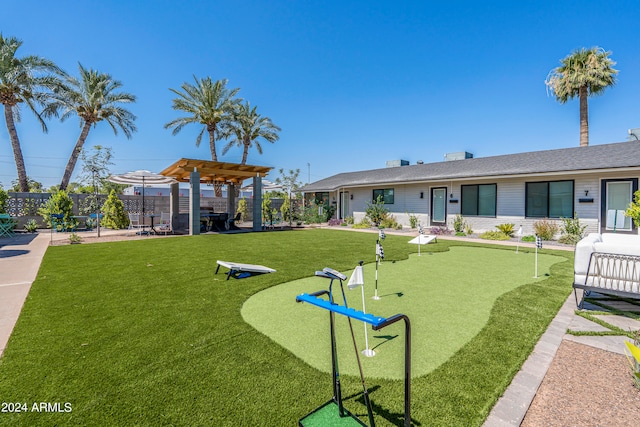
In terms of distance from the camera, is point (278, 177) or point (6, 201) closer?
point (6, 201)

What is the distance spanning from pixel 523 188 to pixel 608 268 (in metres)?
10.3

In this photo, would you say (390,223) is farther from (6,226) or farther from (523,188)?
(6,226)

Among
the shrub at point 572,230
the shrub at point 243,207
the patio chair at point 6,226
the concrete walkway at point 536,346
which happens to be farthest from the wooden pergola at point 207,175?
the shrub at point 572,230

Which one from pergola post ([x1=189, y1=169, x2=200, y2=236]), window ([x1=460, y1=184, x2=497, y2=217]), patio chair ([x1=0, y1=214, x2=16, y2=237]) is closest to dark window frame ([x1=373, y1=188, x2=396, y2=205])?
window ([x1=460, y1=184, x2=497, y2=217])

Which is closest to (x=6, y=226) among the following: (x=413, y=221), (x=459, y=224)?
(x=413, y=221)

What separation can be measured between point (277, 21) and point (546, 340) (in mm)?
14533

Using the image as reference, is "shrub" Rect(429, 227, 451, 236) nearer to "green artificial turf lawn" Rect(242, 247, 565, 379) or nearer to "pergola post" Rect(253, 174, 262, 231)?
"green artificial turf lawn" Rect(242, 247, 565, 379)

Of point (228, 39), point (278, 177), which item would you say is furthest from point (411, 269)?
point (278, 177)

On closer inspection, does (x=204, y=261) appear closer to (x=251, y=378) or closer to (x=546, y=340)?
(x=251, y=378)

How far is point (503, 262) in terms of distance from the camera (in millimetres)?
8023

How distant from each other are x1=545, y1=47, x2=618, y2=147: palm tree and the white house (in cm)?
773

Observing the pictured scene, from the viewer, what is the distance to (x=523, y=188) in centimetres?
1350

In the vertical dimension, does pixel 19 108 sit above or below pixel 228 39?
below

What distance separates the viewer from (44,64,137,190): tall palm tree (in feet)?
59.5
